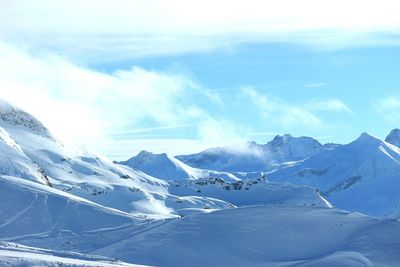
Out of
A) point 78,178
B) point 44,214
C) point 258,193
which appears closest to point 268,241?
point 44,214

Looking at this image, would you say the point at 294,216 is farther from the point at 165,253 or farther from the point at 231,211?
the point at 165,253

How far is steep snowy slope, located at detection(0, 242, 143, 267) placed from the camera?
176 feet

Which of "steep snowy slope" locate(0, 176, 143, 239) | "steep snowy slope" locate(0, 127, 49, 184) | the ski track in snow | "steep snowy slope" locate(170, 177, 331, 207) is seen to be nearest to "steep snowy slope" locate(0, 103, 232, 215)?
"steep snowy slope" locate(0, 127, 49, 184)

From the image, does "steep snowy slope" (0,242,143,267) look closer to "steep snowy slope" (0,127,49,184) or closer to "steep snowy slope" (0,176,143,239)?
"steep snowy slope" (0,176,143,239)

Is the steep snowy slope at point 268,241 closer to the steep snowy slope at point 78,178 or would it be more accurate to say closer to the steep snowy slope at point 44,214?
the steep snowy slope at point 44,214

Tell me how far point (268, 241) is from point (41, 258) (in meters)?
28.1

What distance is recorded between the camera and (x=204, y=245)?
250 feet

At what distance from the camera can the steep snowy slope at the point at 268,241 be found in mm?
70250

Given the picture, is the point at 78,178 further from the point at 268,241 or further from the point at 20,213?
the point at 268,241

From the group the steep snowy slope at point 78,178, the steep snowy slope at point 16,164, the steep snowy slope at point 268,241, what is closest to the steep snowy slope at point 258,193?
the steep snowy slope at point 78,178

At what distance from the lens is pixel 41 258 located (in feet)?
185

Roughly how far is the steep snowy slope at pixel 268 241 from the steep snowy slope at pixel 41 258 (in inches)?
352

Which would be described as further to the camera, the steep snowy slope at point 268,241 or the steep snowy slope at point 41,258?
the steep snowy slope at point 268,241

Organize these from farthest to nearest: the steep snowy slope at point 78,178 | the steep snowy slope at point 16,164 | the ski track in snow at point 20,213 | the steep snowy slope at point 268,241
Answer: the steep snowy slope at point 78,178 → the steep snowy slope at point 16,164 → the ski track in snow at point 20,213 → the steep snowy slope at point 268,241
